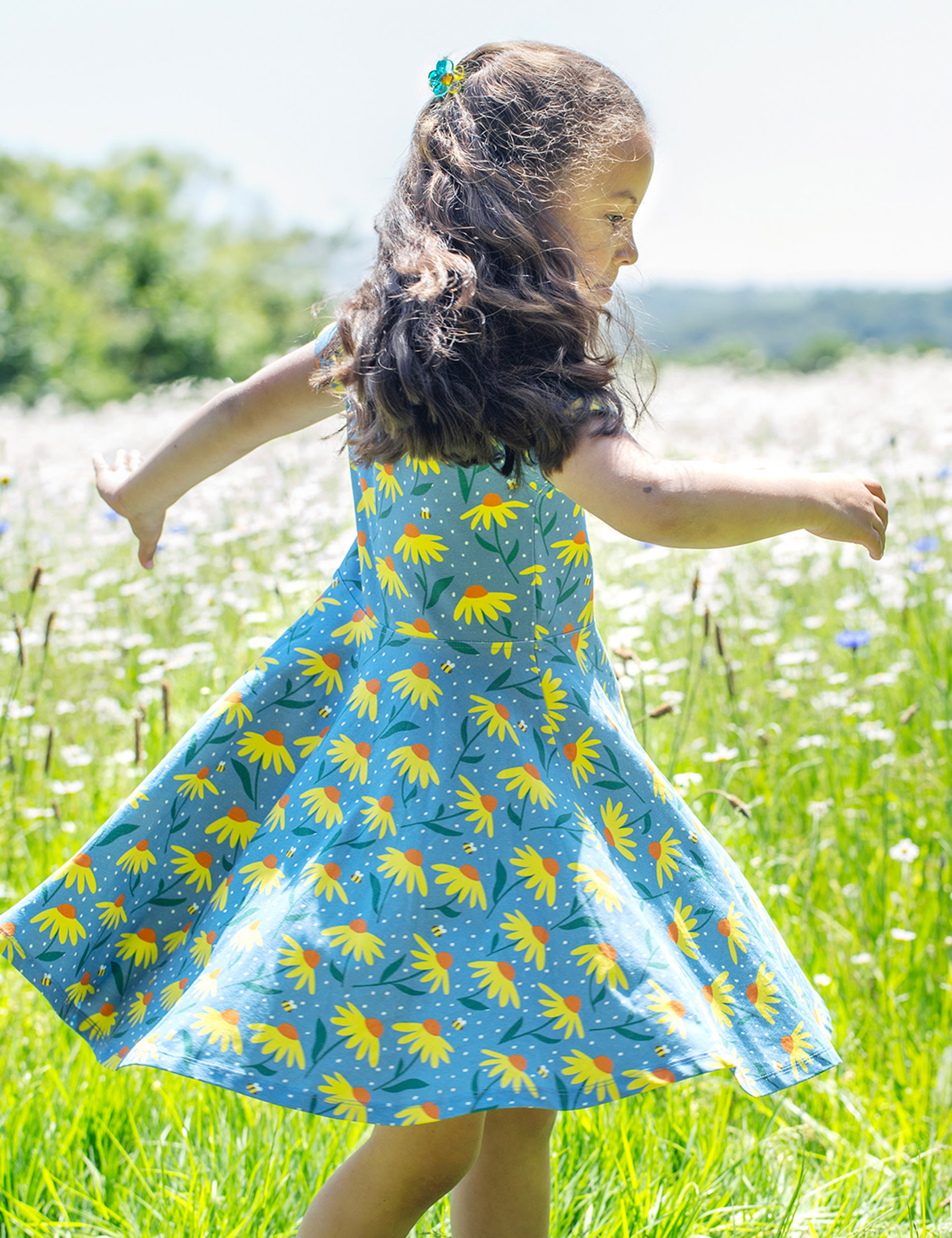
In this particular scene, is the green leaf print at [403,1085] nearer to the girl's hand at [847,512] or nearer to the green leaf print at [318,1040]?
the green leaf print at [318,1040]

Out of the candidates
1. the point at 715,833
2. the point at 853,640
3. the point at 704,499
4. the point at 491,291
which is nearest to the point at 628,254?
the point at 491,291

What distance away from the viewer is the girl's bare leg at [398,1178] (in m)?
1.14

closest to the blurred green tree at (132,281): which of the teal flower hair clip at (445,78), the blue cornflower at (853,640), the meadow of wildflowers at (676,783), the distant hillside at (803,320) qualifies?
the meadow of wildflowers at (676,783)

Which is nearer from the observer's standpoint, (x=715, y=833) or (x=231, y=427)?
(x=231, y=427)

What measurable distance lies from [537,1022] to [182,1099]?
94 centimetres

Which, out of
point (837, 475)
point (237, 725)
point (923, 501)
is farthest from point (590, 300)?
point (923, 501)

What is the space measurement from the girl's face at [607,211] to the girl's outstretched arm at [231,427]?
41 centimetres

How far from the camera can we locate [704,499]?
3.52 feet

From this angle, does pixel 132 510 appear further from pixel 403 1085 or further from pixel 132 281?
pixel 132 281

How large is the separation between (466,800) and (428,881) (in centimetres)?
9

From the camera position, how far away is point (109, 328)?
2573cm

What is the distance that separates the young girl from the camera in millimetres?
1080

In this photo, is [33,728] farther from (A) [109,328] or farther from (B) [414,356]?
(A) [109,328]

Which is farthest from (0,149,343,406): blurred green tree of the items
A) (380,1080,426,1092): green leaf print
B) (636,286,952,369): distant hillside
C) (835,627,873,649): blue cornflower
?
(636,286,952,369): distant hillside
